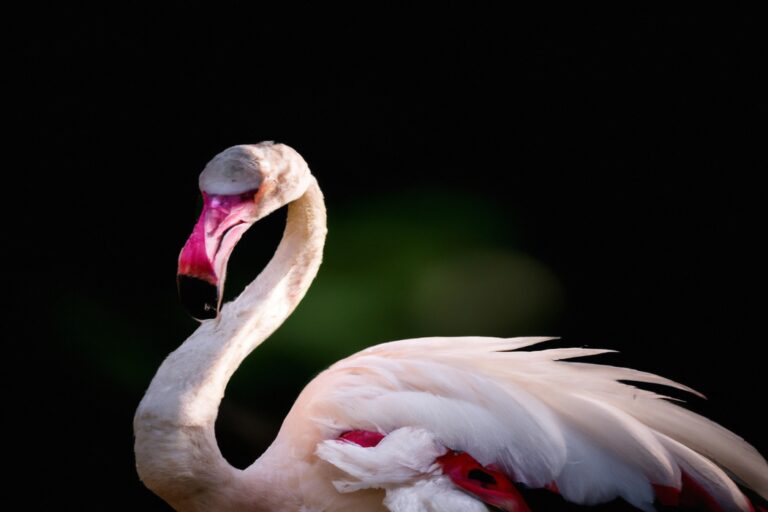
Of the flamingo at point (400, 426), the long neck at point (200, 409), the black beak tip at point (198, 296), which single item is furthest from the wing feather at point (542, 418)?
the black beak tip at point (198, 296)

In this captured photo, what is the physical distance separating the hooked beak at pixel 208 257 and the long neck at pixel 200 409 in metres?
0.20

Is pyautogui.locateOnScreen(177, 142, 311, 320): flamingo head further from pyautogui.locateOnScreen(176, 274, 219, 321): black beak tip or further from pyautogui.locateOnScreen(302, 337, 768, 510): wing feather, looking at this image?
pyautogui.locateOnScreen(302, 337, 768, 510): wing feather

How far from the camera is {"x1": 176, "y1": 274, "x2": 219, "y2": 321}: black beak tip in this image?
142cm

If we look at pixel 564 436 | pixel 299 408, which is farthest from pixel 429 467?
pixel 299 408

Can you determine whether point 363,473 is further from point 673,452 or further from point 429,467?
point 673,452

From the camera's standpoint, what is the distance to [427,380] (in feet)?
5.42

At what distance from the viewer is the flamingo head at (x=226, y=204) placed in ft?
4.67

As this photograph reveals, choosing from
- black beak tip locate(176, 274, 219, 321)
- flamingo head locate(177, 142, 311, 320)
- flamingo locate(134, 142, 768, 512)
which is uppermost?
flamingo head locate(177, 142, 311, 320)

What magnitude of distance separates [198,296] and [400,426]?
43 centimetres

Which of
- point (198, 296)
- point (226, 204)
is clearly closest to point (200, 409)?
point (198, 296)

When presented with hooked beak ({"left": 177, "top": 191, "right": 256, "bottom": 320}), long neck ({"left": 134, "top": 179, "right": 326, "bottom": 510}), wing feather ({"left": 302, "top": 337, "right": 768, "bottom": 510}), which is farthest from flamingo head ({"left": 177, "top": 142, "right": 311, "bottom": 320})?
wing feather ({"left": 302, "top": 337, "right": 768, "bottom": 510})

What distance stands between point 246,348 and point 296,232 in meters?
0.26

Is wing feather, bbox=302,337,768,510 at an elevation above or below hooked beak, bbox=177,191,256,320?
below

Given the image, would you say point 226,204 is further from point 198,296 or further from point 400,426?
point 400,426
